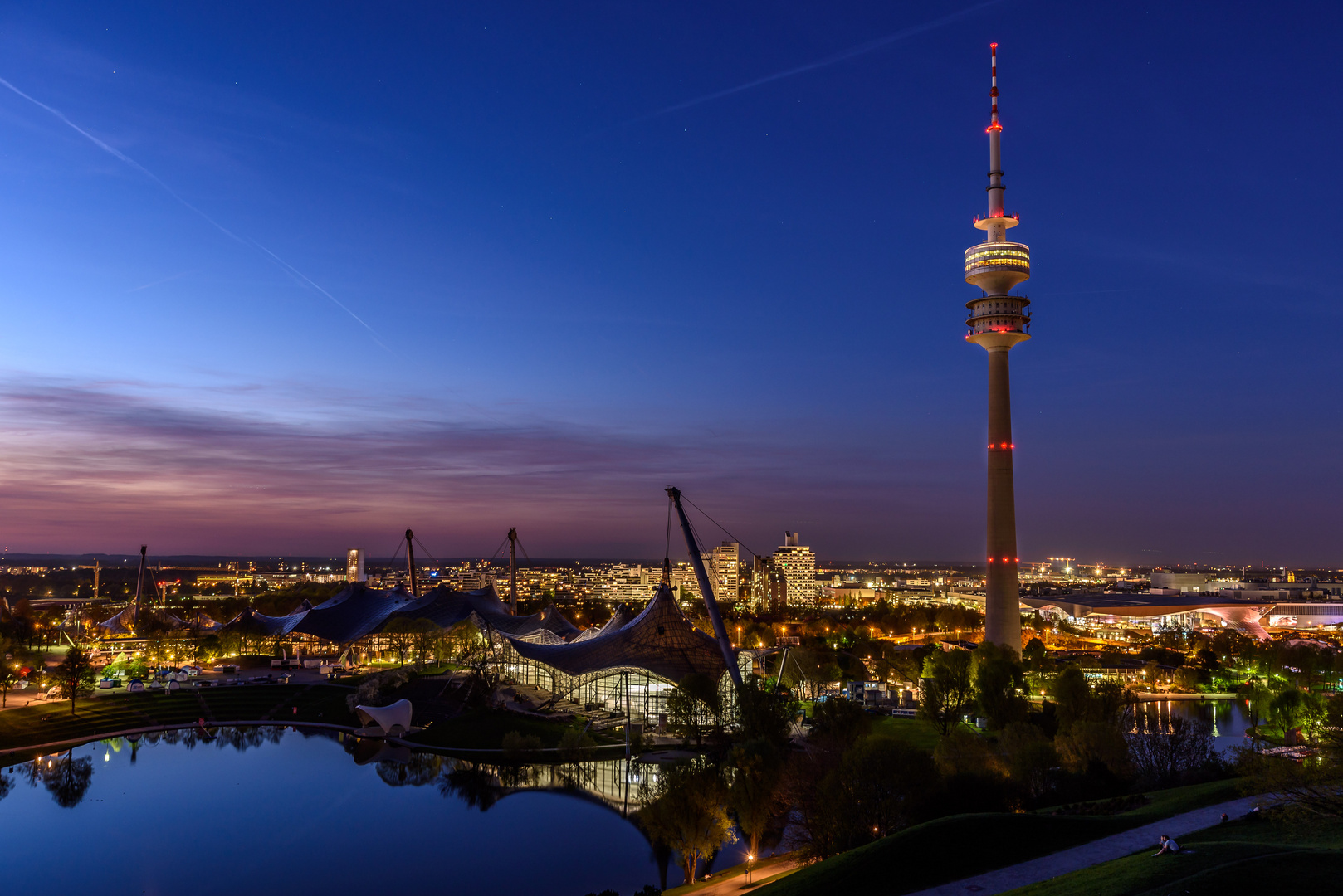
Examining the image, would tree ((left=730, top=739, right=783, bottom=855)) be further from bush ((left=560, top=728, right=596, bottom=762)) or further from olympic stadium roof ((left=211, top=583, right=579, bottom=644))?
olympic stadium roof ((left=211, top=583, right=579, bottom=644))

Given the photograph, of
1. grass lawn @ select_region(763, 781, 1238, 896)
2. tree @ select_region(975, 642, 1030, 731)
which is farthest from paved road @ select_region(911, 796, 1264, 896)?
tree @ select_region(975, 642, 1030, 731)

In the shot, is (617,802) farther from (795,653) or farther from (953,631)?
(953,631)

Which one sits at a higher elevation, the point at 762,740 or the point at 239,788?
the point at 762,740

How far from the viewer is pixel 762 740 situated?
33.3m

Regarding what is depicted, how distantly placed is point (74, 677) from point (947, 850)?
5085cm

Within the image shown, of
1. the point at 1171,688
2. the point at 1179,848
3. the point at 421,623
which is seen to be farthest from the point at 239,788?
the point at 1171,688

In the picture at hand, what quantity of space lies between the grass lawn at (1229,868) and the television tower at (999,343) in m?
54.5

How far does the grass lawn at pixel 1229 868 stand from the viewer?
14633 millimetres

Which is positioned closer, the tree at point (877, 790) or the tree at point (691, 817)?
the tree at point (877, 790)

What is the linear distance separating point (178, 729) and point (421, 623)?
63.4 ft

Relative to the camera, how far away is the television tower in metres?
73.8

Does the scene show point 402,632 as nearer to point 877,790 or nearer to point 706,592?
point 706,592

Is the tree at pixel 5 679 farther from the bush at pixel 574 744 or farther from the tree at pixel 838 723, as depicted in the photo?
the tree at pixel 838 723

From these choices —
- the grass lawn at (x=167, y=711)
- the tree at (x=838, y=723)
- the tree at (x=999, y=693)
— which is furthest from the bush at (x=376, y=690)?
the tree at (x=999, y=693)
